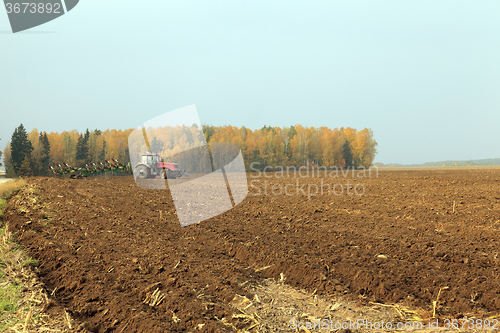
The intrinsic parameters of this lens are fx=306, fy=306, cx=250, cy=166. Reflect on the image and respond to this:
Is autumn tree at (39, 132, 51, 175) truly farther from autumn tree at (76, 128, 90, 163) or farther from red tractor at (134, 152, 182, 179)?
red tractor at (134, 152, 182, 179)

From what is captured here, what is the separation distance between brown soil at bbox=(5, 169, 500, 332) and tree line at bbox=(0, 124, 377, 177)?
4421 centimetres

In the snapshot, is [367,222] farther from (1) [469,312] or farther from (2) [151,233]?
(2) [151,233]

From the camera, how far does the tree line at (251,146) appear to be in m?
53.5

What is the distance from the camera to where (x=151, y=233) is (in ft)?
23.2

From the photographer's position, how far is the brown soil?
390 cm

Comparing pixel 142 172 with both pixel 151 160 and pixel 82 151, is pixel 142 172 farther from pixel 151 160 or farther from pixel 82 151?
pixel 82 151

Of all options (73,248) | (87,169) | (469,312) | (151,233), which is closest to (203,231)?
(151,233)

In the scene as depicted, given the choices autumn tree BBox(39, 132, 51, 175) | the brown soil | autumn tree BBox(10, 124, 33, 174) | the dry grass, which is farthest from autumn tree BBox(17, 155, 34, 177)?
the dry grass

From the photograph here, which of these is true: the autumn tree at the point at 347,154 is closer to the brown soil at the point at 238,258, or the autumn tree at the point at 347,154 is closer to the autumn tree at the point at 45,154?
the brown soil at the point at 238,258

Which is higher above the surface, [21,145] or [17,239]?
[21,145]

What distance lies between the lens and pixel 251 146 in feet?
187

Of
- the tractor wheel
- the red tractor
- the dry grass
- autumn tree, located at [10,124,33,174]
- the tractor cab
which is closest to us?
the dry grass

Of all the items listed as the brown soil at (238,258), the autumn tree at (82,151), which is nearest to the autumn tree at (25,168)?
the autumn tree at (82,151)

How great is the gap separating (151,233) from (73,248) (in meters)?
1.59
